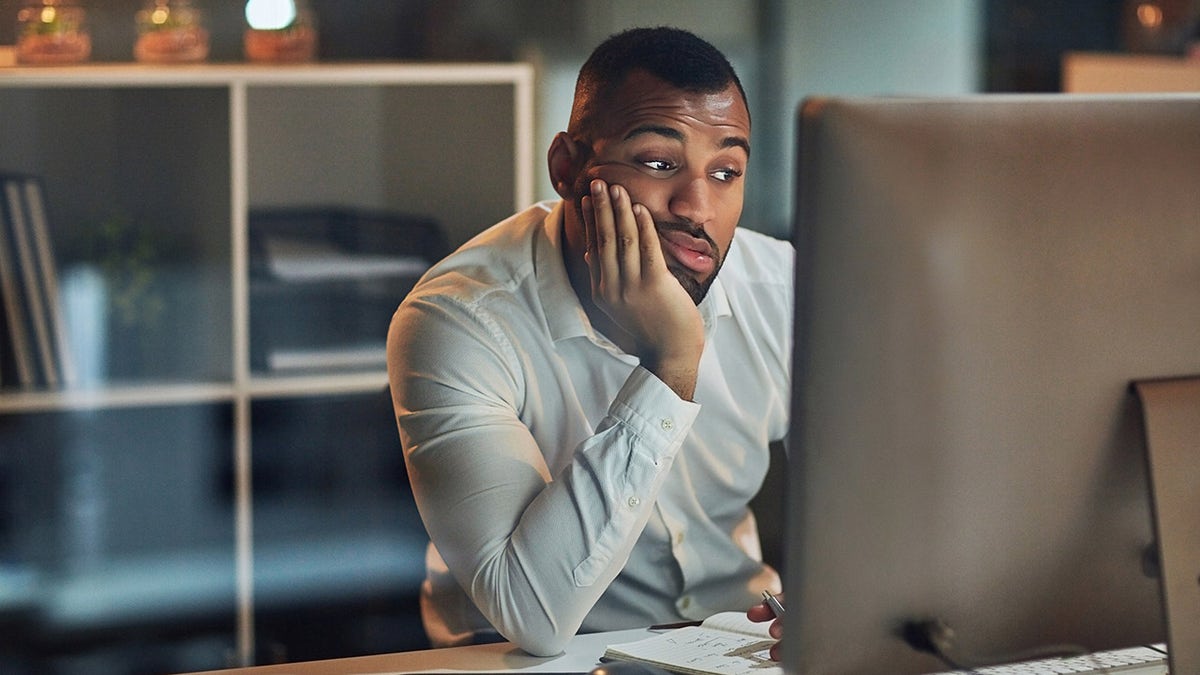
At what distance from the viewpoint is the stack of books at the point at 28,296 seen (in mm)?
2203

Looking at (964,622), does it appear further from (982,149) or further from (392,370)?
(392,370)

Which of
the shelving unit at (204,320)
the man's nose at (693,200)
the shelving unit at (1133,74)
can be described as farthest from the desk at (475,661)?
the shelving unit at (1133,74)

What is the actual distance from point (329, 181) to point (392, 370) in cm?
101

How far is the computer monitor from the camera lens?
78cm

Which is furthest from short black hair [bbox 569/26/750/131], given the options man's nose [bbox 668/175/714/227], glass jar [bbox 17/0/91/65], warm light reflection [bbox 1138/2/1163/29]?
warm light reflection [bbox 1138/2/1163/29]

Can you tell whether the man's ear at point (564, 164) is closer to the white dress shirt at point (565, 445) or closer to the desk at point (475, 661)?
the white dress shirt at point (565, 445)

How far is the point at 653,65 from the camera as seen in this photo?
1463 millimetres

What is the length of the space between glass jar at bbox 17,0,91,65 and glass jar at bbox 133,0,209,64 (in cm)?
11

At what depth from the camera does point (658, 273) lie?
1357 millimetres

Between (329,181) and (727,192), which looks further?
(329,181)

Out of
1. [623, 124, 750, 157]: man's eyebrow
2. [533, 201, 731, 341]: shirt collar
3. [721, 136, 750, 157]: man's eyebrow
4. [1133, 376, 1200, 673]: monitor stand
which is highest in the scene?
[623, 124, 750, 157]: man's eyebrow

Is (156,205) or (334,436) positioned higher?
(156,205)

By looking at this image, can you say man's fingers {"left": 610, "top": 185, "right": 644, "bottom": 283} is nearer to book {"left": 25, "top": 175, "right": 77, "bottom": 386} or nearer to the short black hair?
the short black hair

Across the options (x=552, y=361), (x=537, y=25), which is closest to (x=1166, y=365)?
(x=552, y=361)
